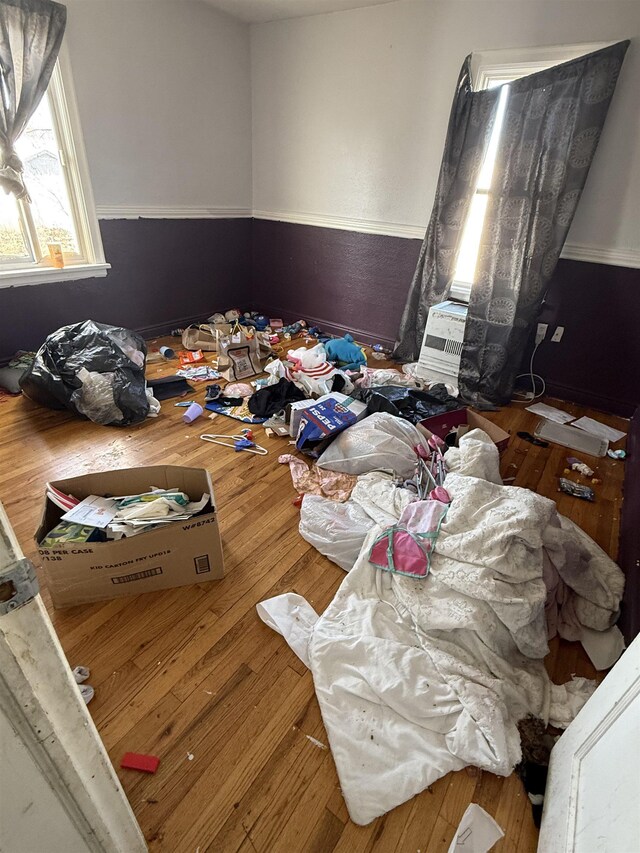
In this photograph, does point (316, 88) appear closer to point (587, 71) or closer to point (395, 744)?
point (587, 71)

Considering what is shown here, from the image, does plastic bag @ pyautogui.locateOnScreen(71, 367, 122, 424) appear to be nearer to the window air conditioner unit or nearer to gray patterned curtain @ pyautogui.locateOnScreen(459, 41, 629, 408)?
the window air conditioner unit

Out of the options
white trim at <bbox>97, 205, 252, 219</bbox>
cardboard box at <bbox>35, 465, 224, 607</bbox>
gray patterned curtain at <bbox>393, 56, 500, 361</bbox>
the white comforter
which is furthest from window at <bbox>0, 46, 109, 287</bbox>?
the white comforter

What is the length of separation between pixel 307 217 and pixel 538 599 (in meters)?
3.72

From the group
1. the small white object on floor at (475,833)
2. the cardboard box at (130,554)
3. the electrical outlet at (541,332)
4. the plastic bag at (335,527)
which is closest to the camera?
the small white object on floor at (475,833)

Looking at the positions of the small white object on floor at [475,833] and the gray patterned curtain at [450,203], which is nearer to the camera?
the small white object on floor at [475,833]

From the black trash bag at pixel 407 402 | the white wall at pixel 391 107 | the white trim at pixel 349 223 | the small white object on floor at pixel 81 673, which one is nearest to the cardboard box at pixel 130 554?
the small white object on floor at pixel 81 673

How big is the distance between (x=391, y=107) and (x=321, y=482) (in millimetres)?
2963

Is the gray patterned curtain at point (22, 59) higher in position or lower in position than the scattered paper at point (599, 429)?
higher

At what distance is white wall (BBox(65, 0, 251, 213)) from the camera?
2.83 m

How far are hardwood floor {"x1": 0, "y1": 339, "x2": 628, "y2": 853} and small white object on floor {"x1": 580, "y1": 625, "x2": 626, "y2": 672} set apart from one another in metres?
0.04

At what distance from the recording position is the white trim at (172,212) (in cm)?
321

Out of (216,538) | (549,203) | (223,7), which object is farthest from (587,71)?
A: (216,538)

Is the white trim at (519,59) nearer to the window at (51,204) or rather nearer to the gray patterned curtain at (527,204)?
the gray patterned curtain at (527,204)

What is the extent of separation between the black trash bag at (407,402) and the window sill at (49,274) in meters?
2.32
